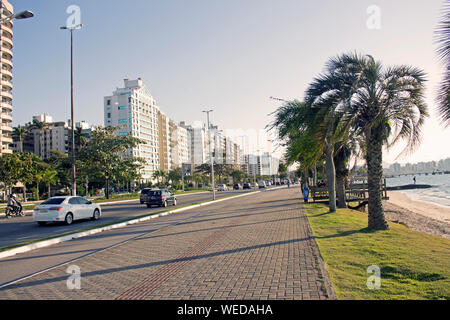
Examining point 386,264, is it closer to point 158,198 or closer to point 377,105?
point 377,105

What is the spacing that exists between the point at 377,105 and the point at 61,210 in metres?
14.9

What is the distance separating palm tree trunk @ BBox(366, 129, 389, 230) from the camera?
12.0 m

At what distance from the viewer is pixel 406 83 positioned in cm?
1166

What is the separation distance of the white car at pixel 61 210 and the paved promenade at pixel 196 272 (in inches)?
302

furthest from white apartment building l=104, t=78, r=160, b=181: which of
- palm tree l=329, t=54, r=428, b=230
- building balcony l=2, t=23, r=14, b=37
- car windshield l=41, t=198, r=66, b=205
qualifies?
palm tree l=329, t=54, r=428, b=230

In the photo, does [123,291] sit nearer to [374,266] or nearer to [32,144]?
[374,266]

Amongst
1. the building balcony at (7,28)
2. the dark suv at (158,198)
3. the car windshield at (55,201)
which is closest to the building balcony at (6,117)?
the building balcony at (7,28)

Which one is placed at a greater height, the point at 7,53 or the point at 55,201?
the point at 7,53

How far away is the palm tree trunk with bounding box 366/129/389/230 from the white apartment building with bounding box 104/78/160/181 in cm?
A: 10296

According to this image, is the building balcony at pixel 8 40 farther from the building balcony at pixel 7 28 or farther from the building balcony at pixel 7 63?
the building balcony at pixel 7 63

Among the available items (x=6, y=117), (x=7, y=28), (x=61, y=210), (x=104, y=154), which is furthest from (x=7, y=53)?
(x=61, y=210)

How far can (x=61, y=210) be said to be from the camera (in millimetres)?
16438

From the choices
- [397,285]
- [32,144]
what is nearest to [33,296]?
[397,285]
